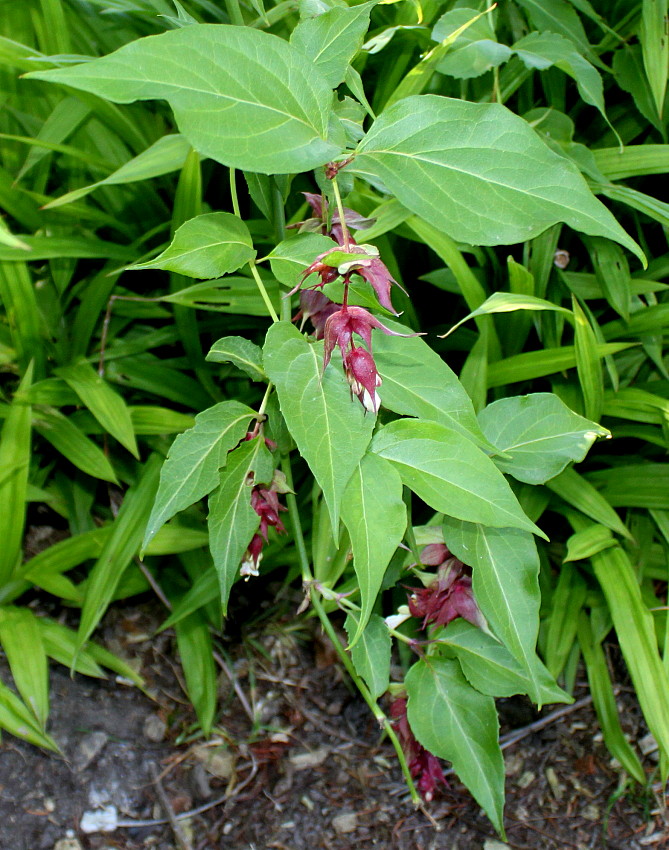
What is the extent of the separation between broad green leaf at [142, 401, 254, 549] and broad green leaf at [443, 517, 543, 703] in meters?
0.20

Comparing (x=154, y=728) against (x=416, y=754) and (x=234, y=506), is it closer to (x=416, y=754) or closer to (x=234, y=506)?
(x=416, y=754)

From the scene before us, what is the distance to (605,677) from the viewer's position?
3.87ft

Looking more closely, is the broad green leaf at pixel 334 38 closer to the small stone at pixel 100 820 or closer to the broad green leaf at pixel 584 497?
the broad green leaf at pixel 584 497

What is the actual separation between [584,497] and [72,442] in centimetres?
81

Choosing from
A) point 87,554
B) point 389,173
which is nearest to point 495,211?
point 389,173

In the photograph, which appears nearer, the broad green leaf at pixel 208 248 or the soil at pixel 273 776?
the broad green leaf at pixel 208 248

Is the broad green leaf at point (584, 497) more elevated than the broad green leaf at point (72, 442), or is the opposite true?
the broad green leaf at point (72, 442)

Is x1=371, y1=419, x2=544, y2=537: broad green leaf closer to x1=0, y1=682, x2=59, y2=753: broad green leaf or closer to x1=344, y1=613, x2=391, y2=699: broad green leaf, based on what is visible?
x1=344, y1=613, x2=391, y2=699: broad green leaf

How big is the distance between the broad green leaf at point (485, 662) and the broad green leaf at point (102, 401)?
577 millimetres

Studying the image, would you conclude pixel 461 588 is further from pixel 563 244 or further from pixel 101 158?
pixel 101 158

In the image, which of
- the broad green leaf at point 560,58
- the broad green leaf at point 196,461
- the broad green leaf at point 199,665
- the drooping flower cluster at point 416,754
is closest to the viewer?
the broad green leaf at point 196,461

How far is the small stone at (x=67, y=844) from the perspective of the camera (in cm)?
108

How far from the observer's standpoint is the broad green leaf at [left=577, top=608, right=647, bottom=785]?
1.12 meters

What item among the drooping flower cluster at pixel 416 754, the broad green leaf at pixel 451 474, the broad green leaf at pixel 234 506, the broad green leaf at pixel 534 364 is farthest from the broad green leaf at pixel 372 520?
the broad green leaf at pixel 534 364
